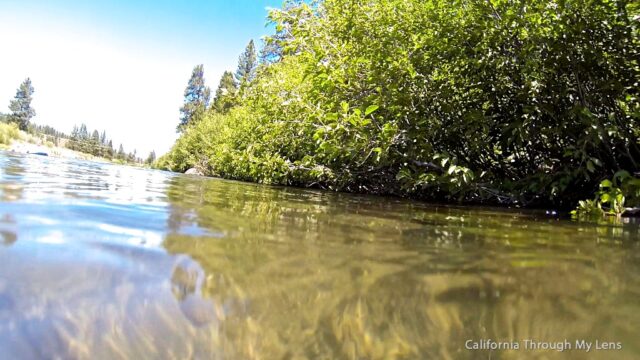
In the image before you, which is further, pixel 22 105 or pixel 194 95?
pixel 22 105

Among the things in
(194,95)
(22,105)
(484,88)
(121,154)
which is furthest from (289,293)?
(121,154)

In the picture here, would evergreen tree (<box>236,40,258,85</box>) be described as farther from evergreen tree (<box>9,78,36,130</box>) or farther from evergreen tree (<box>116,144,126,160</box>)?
evergreen tree (<box>116,144,126,160</box>)

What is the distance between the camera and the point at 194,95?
226ft

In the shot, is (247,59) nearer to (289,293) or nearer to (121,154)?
(289,293)

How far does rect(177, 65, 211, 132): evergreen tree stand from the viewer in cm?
6744

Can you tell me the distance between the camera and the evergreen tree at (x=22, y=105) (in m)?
86.4

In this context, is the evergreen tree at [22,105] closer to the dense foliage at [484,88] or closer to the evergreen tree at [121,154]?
the evergreen tree at [121,154]

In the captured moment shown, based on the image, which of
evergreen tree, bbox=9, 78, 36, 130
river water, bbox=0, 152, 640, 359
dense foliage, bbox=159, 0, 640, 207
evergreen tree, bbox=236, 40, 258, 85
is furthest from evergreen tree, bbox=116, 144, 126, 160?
river water, bbox=0, 152, 640, 359

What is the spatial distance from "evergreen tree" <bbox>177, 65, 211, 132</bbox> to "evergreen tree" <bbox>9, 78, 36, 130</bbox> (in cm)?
4422

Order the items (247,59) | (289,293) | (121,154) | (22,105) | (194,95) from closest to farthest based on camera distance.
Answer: (289,293) → (247,59) → (194,95) → (22,105) → (121,154)

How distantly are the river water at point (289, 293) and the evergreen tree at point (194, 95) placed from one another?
225 feet

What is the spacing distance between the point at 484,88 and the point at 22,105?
347 ft

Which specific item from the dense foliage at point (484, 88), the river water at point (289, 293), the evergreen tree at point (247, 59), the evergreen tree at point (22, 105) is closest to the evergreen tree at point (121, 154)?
the evergreen tree at point (22, 105)

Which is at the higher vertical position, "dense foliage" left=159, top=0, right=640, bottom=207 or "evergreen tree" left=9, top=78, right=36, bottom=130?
"evergreen tree" left=9, top=78, right=36, bottom=130
